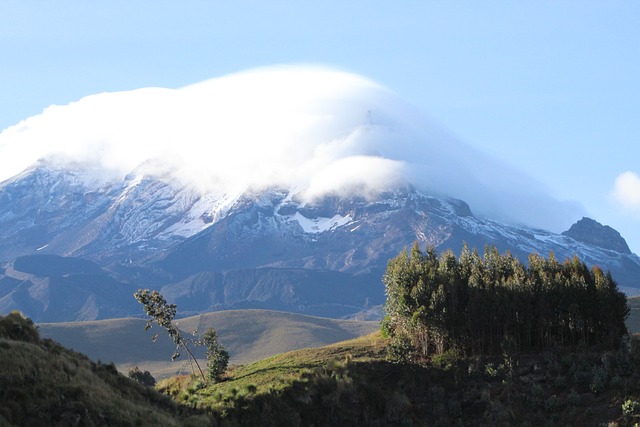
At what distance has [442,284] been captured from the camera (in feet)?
289

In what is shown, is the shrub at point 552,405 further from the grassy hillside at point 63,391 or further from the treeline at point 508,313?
the grassy hillside at point 63,391

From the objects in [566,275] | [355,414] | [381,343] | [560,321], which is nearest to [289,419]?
[355,414]

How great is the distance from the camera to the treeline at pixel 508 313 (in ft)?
276

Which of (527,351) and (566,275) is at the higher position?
(566,275)

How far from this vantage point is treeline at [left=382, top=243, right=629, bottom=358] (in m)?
84.2

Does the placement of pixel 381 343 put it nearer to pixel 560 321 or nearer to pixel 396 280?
pixel 396 280

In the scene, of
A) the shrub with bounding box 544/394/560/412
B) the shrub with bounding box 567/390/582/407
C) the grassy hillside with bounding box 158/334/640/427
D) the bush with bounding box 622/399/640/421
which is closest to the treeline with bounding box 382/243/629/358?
the grassy hillside with bounding box 158/334/640/427

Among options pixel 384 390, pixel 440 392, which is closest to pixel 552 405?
pixel 440 392

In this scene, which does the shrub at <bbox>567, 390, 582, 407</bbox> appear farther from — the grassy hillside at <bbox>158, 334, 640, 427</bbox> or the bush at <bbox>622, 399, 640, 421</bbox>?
the bush at <bbox>622, 399, 640, 421</bbox>

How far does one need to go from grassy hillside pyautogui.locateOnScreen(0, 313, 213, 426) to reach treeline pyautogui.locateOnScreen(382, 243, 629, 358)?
1183 inches

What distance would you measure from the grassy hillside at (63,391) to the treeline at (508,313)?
30051mm

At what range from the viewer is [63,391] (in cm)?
5316

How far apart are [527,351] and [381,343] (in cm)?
1753

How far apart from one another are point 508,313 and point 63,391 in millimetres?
48290
